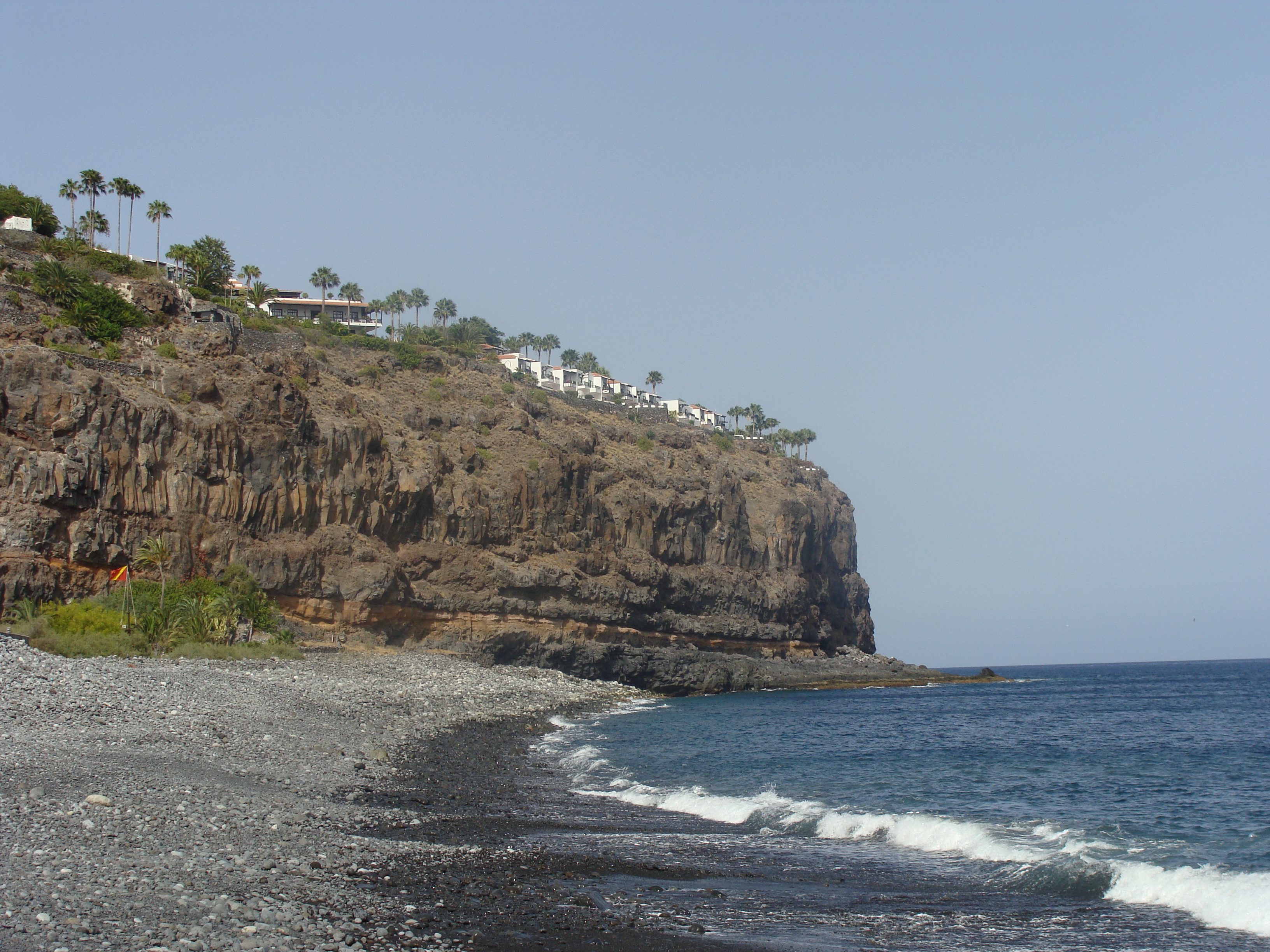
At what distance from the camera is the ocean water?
12.2m

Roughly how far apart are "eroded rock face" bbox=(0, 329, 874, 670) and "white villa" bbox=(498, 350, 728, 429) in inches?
1136

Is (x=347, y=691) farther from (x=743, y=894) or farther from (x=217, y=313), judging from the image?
(x=217, y=313)

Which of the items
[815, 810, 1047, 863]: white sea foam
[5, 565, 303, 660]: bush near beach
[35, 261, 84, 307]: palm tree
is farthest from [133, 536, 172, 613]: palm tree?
[815, 810, 1047, 863]: white sea foam

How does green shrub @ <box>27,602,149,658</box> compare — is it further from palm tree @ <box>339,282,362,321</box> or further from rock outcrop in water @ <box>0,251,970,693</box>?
palm tree @ <box>339,282,362,321</box>

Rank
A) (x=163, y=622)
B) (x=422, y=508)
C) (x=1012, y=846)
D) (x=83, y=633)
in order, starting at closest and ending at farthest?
1. (x=1012, y=846)
2. (x=83, y=633)
3. (x=163, y=622)
4. (x=422, y=508)

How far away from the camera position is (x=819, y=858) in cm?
1548

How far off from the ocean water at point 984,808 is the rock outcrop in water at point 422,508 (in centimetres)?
1942

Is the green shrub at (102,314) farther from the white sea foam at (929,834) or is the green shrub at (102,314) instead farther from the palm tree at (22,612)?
the white sea foam at (929,834)

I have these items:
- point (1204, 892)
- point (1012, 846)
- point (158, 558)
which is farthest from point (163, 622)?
point (1204, 892)

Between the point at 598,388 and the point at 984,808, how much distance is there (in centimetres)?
11991

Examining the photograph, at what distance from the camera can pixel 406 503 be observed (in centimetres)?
6022

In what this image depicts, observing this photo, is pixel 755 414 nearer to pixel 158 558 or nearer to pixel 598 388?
pixel 598 388

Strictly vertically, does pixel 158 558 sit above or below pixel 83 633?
above

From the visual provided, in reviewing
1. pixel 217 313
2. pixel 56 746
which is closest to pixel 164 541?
pixel 217 313
